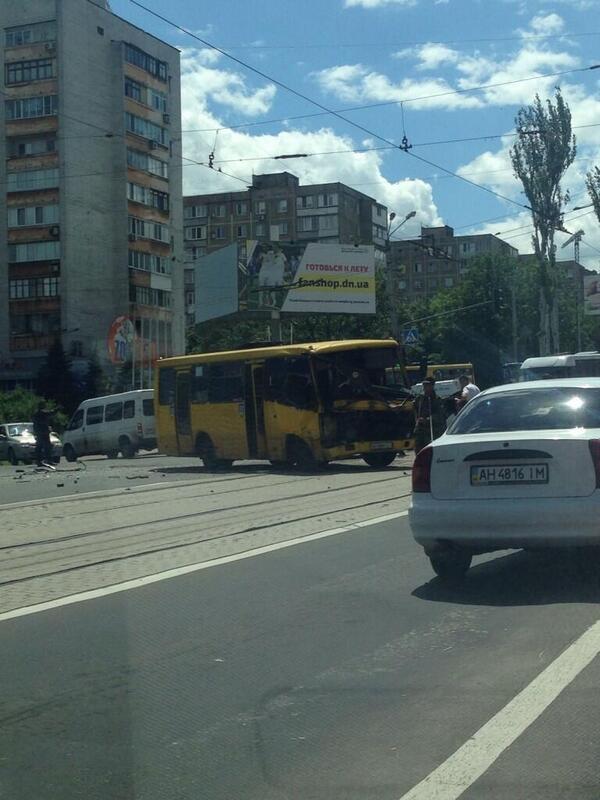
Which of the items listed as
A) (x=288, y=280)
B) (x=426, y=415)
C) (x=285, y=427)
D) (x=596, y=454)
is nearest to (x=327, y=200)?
(x=288, y=280)

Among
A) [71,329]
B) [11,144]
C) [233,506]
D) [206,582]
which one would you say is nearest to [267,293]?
[71,329]

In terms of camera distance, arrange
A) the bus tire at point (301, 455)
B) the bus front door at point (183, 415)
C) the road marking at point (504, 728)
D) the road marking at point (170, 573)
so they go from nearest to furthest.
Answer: the road marking at point (504, 728) → the road marking at point (170, 573) → the bus tire at point (301, 455) → the bus front door at point (183, 415)

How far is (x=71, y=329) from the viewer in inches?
2317

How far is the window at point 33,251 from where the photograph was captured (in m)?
58.9

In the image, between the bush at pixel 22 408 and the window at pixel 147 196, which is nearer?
the bush at pixel 22 408

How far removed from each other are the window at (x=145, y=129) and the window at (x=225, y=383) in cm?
4037

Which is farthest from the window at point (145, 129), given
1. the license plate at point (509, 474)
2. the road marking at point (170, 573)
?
the license plate at point (509, 474)

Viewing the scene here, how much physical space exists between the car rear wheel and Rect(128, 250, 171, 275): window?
179ft

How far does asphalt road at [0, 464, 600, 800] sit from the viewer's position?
14.8 ft

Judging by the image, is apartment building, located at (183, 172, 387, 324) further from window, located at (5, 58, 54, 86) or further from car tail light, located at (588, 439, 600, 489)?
car tail light, located at (588, 439, 600, 489)

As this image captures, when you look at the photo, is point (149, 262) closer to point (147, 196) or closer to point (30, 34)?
point (147, 196)

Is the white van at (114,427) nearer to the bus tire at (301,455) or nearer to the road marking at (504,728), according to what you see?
the bus tire at (301,455)

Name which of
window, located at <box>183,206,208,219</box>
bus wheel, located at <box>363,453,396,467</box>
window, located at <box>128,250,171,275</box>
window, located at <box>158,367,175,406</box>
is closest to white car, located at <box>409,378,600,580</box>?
bus wheel, located at <box>363,453,396,467</box>

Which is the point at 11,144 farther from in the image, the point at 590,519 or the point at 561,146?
the point at 590,519
